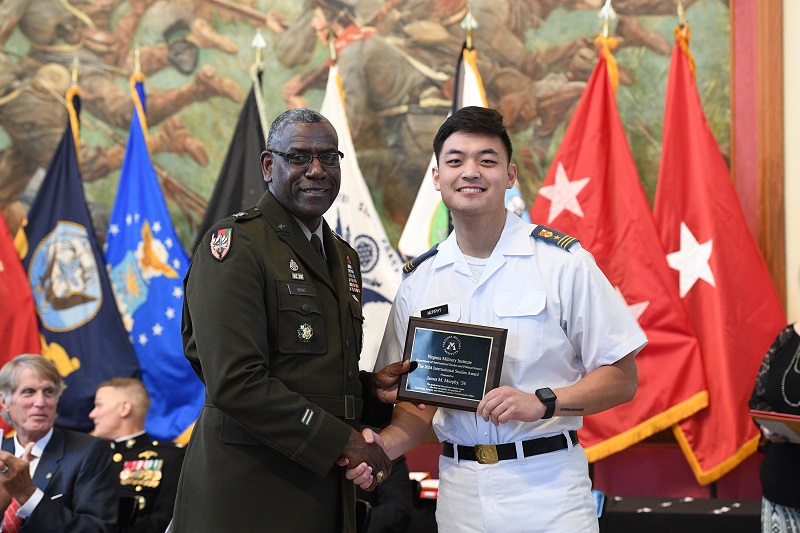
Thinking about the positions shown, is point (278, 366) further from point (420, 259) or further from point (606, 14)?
point (606, 14)

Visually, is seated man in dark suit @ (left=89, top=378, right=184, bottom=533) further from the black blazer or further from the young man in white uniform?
the young man in white uniform

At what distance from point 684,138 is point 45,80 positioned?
14.0 ft

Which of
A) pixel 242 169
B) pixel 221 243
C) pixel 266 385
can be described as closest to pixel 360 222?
pixel 242 169

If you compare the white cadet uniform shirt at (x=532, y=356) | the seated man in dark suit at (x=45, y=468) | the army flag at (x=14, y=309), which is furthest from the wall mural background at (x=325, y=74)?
the white cadet uniform shirt at (x=532, y=356)

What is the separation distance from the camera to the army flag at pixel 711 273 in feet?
16.4

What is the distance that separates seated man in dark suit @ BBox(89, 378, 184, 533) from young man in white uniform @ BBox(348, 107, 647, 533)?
2.27 m

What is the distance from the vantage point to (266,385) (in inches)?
93.9

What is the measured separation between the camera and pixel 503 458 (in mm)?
2676

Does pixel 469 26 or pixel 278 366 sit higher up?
pixel 469 26

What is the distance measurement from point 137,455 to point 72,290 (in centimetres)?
146

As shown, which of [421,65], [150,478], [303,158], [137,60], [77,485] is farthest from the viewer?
[137,60]

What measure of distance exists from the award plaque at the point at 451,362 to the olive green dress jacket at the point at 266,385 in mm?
204

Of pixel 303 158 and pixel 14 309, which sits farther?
pixel 14 309

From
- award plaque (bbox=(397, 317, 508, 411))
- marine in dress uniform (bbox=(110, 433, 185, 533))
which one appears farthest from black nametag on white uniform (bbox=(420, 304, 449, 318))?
marine in dress uniform (bbox=(110, 433, 185, 533))
